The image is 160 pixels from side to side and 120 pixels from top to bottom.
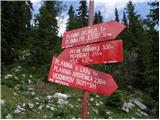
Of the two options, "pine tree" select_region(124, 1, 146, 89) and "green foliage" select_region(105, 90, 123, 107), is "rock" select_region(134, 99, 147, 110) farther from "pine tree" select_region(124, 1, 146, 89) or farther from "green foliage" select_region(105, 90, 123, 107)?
"pine tree" select_region(124, 1, 146, 89)

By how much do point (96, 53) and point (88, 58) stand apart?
7.9 inches

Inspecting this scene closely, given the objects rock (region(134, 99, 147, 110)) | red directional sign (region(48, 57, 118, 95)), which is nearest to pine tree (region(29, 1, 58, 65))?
rock (region(134, 99, 147, 110))

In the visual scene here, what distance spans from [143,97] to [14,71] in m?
9.88

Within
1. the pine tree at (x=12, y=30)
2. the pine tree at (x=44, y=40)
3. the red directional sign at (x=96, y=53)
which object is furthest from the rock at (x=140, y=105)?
the red directional sign at (x=96, y=53)

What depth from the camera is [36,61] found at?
3338cm

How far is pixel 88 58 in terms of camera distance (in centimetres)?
775

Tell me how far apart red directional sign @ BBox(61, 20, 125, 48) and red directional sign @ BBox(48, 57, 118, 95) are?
693 mm

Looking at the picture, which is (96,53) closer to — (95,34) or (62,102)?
(95,34)

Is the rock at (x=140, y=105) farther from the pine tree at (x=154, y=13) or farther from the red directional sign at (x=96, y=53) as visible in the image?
the red directional sign at (x=96, y=53)

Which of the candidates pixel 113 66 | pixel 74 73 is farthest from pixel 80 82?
pixel 113 66

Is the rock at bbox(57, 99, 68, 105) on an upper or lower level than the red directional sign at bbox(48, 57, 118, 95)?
lower

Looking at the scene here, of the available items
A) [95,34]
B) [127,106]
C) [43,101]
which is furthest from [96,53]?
[127,106]

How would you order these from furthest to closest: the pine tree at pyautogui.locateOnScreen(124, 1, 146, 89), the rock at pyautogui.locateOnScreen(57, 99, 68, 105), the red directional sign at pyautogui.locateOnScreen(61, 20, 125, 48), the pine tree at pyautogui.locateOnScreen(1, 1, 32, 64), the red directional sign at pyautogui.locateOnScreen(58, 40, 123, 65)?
1. the pine tree at pyautogui.locateOnScreen(124, 1, 146, 89)
2. the pine tree at pyautogui.locateOnScreen(1, 1, 32, 64)
3. the rock at pyautogui.locateOnScreen(57, 99, 68, 105)
4. the red directional sign at pyautogui.locateOnScreen(61, 20, 125, 48)
5. the red directional sign at pyautogui.locateOnScreen(58, 40, 123, 65)

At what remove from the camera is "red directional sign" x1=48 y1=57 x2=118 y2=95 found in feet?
23.3
